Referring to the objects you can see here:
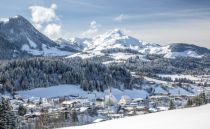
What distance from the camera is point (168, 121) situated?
56.6ft

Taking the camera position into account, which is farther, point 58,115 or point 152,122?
point 58,115

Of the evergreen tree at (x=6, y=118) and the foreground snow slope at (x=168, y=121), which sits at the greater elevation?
the foreground snow slope at (x=168, y=121)

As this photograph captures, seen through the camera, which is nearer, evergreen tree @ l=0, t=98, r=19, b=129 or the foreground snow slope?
the foreground snow slope

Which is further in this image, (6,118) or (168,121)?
(6,118)

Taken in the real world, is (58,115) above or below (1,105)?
below

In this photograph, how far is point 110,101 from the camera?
570 feet

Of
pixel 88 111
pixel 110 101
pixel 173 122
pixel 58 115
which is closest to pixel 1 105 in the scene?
pixel 173 122

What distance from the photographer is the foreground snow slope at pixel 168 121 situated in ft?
52.5

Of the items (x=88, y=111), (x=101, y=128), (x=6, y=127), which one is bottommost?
(x=88, y=111)

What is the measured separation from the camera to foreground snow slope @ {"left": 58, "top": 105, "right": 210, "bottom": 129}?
1600cm

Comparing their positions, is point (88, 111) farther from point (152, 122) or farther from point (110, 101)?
point (152, 122)

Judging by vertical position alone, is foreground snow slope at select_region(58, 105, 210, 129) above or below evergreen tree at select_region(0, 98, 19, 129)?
above

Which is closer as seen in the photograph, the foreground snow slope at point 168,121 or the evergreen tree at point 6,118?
the foreground snow slope at point 168,121

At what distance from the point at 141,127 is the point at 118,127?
1.19 m
